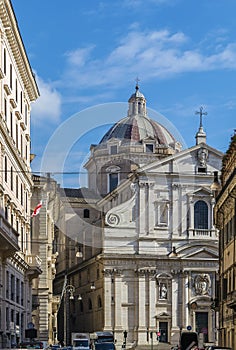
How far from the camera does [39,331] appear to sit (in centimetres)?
7881

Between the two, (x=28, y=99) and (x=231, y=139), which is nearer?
(x=231, y=139)

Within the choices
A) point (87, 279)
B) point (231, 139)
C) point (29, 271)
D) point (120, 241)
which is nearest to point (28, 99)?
point (29, 271)

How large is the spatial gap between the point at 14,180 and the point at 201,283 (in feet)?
154

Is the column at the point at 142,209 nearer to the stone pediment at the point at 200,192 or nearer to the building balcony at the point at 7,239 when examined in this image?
the stone pediment at the point at 200,192

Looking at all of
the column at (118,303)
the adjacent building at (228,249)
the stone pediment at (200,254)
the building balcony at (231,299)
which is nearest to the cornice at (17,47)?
the adjacent building at (228,249)

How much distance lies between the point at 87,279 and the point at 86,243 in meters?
9.48

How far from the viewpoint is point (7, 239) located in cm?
4625

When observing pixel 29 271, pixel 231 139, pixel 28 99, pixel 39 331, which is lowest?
pixel 39 331

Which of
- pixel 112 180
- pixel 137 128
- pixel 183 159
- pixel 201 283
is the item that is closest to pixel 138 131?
pixel 137 128

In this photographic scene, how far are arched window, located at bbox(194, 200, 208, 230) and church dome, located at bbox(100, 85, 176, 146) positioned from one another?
68.6 feet

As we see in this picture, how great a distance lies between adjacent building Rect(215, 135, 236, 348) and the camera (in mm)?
46062

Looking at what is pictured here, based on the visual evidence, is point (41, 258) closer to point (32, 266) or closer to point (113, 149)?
point (32, 266)

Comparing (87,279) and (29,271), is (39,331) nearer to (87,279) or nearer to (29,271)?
(29,271)

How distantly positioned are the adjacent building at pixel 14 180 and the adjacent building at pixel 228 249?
11982mm
